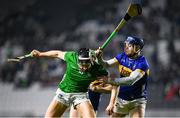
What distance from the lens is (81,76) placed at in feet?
23.5

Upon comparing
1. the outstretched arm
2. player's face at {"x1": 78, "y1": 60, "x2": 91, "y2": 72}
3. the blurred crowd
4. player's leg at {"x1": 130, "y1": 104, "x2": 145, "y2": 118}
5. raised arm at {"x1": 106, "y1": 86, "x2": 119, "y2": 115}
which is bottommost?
player's leg at {"x1": 130, "y1": 104, "x2": 145, "y2": 118}

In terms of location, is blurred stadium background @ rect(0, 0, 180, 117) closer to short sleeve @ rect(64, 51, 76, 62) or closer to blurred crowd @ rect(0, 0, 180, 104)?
blurred crowd @ rect(0, 0, 180, 104)

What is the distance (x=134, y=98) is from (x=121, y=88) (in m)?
0.29

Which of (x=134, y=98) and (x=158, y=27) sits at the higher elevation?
(x=158, y=27)

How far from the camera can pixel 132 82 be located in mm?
7152

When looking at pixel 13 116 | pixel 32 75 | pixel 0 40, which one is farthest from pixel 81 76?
pixel 0 40

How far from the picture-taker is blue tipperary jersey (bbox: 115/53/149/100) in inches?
297

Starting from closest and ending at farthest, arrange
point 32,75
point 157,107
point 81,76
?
point 81,76 → point 157,107 → point 32,75

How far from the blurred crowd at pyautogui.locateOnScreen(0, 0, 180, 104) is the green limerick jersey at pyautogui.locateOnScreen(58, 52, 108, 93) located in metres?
7.22

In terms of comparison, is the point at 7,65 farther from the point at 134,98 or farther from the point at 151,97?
the point at 134,98

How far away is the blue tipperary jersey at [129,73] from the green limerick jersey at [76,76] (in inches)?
24.9

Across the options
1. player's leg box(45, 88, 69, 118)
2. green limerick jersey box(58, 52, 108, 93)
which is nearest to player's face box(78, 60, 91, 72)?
green limerick jersey box(58, 52, 108, 93)

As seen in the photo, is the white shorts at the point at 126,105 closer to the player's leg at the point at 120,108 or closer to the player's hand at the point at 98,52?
the player's leg at the point at 120,108

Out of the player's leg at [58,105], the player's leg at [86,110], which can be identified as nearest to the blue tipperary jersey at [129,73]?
the player's leg at [86,110]
